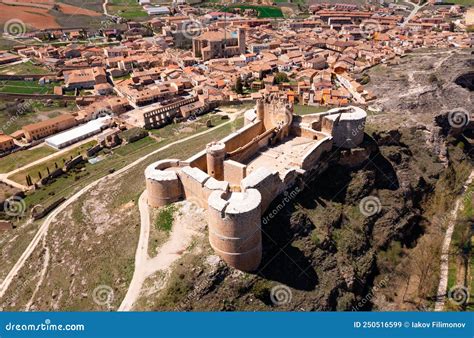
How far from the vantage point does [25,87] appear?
259ft

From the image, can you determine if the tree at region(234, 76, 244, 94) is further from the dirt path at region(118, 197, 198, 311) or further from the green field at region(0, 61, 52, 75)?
the green field at region(0, 61, 52, 75)

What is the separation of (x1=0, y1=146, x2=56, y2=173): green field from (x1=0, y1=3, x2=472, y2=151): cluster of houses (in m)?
2.97

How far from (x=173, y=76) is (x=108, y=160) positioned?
106ft

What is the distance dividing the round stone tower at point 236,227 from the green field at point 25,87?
64657 mm

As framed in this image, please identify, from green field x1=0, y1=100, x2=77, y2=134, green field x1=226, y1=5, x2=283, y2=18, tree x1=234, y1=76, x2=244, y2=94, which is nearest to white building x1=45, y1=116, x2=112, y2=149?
green field x1=0, y1=100, x2=77, y2=134

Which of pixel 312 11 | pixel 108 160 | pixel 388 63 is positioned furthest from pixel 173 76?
pixel 312 11

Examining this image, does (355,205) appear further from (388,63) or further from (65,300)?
(388,63)

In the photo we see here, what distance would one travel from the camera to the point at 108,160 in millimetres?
52156

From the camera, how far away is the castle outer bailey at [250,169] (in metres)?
25.6

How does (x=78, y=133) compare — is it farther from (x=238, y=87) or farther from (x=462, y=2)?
(x=462, y=2)

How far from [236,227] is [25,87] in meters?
72.2

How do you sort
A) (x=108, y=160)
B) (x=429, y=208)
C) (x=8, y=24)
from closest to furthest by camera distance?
(x=429, y=208)
(x=108, y=160)
(x=8, y=24)

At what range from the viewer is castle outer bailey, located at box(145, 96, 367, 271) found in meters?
25.6

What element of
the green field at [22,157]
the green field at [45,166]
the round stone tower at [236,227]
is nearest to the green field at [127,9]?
the green field at [22,157]
